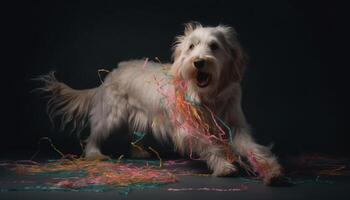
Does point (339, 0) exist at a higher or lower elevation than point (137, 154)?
higher

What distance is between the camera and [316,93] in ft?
18.1

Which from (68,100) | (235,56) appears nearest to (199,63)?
(235,56)

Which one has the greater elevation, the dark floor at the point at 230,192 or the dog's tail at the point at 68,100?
the dog's tail at the point at 68,100

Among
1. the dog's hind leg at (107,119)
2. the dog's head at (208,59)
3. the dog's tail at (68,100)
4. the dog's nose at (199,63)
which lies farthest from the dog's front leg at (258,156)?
the dog's tail at (68,100)

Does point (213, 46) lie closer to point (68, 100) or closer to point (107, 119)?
point (107, 119)

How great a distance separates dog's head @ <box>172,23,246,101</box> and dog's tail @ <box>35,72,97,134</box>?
100 centimetres

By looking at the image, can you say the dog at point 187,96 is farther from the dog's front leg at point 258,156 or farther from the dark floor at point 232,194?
the dark floor at point 232,194

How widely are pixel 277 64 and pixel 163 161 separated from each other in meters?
1.33

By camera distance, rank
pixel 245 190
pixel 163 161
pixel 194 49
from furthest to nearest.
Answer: pixel 163 161 < pixel 194 49 < pixel 245 190

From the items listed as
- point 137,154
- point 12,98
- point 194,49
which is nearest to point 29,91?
point 12,98

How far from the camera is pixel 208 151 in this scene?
13.8 ft

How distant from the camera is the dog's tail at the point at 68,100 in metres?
5.19

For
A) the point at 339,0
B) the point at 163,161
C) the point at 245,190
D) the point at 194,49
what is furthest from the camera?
the point at 339,0

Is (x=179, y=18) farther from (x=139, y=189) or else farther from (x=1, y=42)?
(x=139, y=189)
